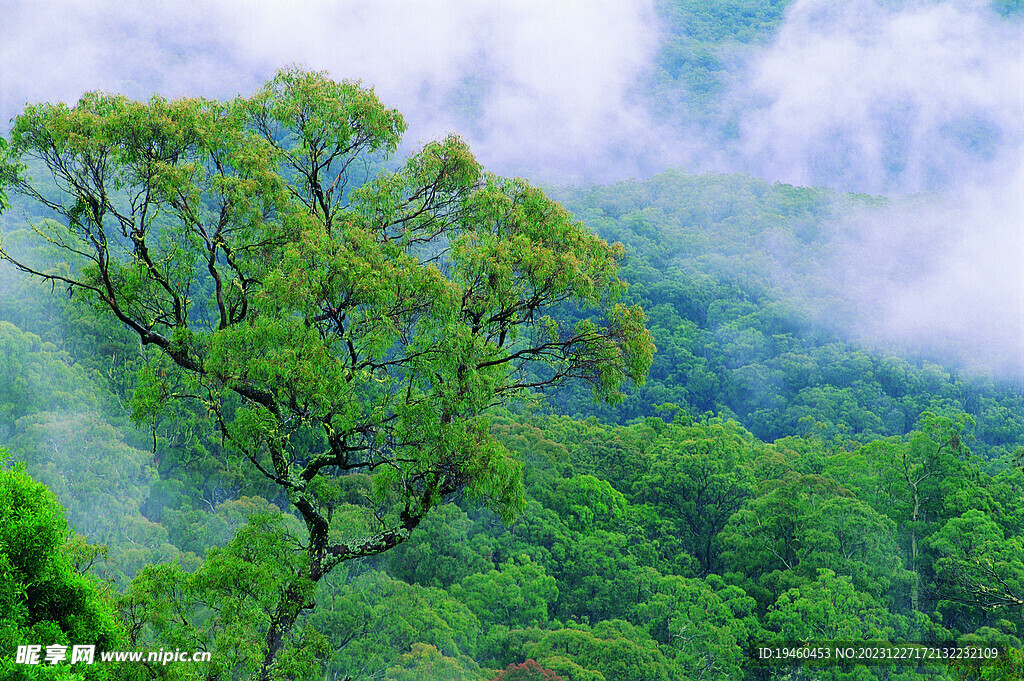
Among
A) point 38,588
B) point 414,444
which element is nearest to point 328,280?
point 414,444

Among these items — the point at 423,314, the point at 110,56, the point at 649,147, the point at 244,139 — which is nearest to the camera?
the point at 423,314

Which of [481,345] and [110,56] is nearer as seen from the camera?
[481,345]

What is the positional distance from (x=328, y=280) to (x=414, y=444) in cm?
160


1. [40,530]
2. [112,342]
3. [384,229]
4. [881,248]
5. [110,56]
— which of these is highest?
[110,56]

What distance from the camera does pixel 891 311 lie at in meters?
78.3

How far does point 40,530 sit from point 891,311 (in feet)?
272

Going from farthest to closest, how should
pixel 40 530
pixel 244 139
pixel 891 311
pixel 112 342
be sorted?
pixel 891 311 → pixel 112 342 → pixel 244 139 → pixel 40 530

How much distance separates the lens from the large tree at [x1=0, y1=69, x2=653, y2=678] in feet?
22.8

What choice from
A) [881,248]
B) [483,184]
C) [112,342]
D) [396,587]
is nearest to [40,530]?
[483,184]

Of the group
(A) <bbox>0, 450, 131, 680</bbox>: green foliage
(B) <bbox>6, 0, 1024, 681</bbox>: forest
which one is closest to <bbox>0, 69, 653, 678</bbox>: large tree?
(B) <bbox>6, 0, 1024, 681</bbox>: forest

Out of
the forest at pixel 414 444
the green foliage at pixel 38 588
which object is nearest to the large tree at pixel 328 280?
the forest at pixel 414 444

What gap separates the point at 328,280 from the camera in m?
6.87

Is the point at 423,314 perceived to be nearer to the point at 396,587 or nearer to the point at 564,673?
the point at 564,673

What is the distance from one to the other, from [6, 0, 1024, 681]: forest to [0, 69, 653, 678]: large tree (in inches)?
1.4
